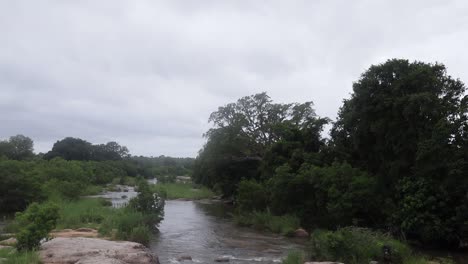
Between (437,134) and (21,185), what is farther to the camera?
(21,185)

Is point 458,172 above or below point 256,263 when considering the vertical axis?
above

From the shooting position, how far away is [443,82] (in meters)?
28.2

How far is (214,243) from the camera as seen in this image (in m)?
26.8

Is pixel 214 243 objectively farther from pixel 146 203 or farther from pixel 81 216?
pixel 81 216

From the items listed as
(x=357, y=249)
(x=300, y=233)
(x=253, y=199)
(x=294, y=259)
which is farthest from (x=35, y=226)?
(x=253, y=199)

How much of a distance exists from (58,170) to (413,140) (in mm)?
40972

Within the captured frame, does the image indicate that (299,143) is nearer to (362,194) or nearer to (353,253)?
(362,194)

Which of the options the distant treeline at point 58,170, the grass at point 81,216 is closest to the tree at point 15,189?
the distant treeline at point 58,170

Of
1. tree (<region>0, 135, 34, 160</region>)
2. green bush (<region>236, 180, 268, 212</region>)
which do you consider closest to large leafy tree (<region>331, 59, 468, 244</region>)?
green bush (<region>236, 180, 268, 212</region>)

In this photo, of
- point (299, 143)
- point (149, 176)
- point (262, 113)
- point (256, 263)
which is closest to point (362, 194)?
point (256, 263)

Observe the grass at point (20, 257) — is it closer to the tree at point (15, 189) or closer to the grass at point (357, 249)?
the grass at point (357, 249)

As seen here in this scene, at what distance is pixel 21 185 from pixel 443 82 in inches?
1290

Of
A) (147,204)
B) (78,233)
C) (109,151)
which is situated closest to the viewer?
(78,233)

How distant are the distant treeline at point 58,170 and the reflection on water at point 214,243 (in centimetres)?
1166
